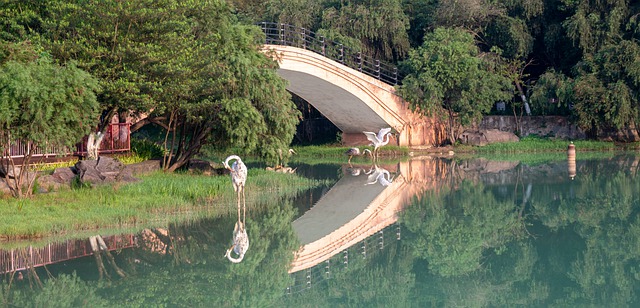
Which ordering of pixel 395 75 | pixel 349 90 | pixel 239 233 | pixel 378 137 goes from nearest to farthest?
pixel 239 233, pixel 378 137, pixel 349 90, pixel 395 75

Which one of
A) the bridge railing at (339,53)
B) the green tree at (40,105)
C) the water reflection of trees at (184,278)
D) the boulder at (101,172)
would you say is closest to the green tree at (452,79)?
the bridge railing at (339,53)

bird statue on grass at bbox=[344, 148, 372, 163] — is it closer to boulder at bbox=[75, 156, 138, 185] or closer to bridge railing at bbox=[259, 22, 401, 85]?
bridge railing at bbox=[259, 22, 401, 85]

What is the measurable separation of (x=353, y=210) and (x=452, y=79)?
1436cm

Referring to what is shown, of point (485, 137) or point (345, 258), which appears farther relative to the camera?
point (485, 137)

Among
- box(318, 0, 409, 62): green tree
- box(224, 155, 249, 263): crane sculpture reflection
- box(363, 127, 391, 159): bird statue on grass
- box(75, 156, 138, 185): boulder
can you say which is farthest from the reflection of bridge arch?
box(318, 0, 409, 62): green tree

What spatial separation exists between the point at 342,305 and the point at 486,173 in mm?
13330

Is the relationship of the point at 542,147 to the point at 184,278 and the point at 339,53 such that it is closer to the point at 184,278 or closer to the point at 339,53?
the point at 339,53

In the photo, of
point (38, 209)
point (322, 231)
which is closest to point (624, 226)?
point (322, 231)

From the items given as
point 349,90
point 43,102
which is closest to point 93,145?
point 43,102

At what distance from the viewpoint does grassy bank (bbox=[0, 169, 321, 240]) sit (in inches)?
444

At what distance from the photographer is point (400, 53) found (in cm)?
3080

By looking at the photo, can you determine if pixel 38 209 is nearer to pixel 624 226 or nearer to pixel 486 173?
pixel 624 226

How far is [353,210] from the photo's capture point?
47.5ft

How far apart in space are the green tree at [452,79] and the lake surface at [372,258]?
39.6 feet
